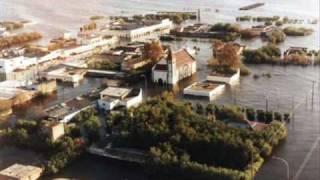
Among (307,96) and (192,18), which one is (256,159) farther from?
(192,18)

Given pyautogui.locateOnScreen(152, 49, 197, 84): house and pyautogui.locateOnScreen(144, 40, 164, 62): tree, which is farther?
pyautogui.locateOnScreen(144, 40, 164, 62): tree

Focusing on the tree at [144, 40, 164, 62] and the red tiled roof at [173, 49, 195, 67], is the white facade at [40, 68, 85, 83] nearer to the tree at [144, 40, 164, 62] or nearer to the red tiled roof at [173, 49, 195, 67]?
the tree at [144, 40, 164, 62]

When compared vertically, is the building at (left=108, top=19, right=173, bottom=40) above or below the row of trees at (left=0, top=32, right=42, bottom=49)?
above

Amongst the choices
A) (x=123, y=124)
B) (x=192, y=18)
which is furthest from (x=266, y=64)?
(x=192, y=18)

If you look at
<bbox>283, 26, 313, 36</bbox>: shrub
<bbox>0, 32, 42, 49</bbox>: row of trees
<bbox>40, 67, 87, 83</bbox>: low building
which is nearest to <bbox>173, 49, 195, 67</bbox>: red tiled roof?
<bbox>40, 67, 87, 83</bbox>: low building

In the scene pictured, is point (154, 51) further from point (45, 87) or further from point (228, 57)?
point (45, 87)
